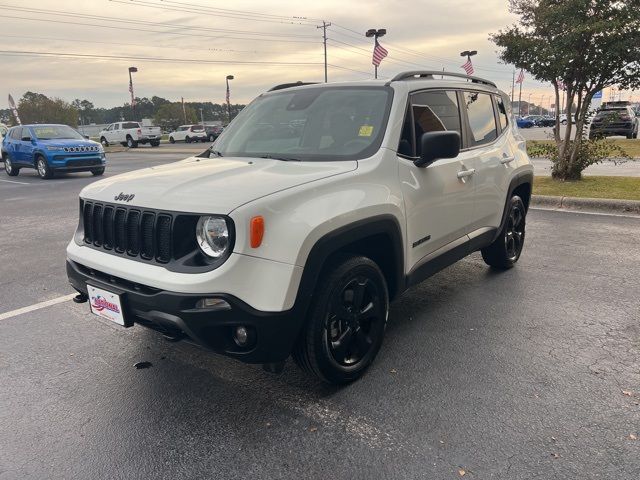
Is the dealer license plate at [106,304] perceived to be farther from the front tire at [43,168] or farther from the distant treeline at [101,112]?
the distant treeline at [101,112]

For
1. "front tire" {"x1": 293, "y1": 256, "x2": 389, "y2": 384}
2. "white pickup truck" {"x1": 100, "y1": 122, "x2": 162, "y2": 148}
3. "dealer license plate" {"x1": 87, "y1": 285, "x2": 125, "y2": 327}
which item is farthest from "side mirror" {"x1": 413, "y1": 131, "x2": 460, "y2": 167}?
"white pickup truck" {"x1": 100, "y1": 122, "x2": 162, "y2": 148}

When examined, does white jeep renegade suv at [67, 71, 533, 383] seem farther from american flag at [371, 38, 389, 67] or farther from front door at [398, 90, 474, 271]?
american flag at [371, 38, 389, 67]

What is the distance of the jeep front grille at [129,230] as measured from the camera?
2.73 m

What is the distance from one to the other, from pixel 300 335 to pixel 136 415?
1.05 m

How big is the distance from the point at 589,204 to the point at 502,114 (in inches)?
164

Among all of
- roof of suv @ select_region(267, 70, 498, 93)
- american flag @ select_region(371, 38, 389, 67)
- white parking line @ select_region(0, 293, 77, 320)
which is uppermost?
american flag @ select_region(371, 38, 389, 67)

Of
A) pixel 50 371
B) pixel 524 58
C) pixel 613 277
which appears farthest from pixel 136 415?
pixel 524 58

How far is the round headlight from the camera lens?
2568 millimetres

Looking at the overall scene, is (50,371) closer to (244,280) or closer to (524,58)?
(244,280)

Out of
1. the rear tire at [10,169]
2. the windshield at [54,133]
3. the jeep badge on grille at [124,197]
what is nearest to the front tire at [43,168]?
the windshield at [54,133]

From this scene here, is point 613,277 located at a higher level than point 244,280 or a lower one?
lower

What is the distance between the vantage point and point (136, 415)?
288cm

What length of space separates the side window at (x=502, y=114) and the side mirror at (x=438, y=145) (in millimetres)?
1933

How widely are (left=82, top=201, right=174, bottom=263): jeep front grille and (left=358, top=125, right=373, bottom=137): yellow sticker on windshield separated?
1455 mm
